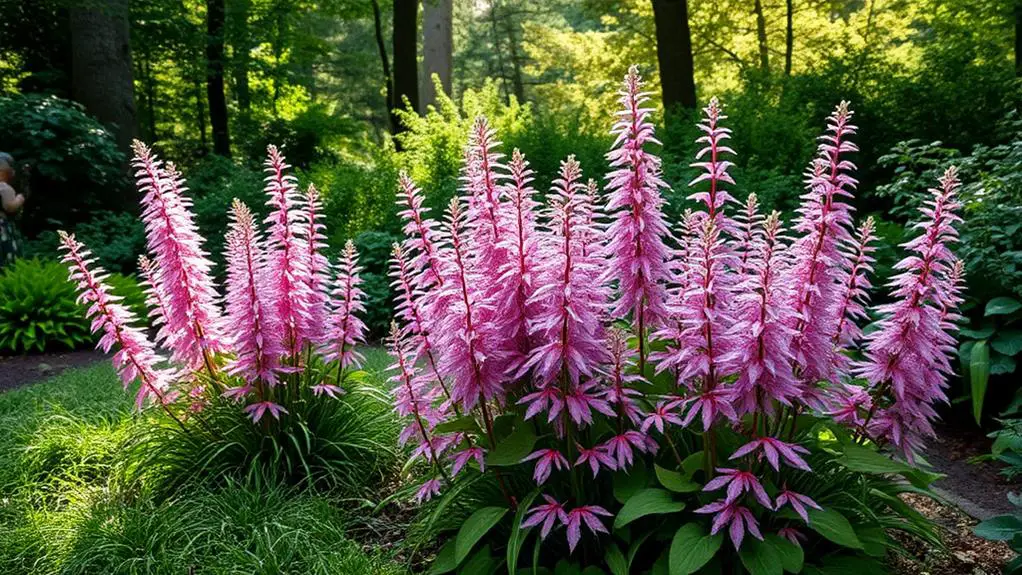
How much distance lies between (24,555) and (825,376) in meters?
3.50

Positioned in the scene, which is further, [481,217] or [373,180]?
[373,180]

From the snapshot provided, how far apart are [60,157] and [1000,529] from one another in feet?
45.5

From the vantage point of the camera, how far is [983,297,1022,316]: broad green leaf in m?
4.72

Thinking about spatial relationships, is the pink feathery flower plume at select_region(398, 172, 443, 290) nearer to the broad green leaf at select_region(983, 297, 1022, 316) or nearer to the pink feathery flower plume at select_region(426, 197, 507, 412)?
the pink feathery flower plume at select_region(426, 197, 507, 412)

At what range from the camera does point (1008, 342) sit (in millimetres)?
4820

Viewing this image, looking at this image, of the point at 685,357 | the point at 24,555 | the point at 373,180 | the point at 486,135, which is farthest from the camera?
the point at 373,180

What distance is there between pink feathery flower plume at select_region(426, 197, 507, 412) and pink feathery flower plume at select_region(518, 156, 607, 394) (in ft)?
0.50

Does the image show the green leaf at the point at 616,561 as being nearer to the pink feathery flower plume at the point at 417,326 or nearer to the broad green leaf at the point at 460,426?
the broad green leaf at the point at 460,426

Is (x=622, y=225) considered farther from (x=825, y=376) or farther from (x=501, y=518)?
(x=501, y=518)

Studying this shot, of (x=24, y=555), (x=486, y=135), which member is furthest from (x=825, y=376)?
(x=24, y=555)

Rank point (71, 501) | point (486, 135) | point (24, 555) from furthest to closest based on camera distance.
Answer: point (71, 501)
point (24, 555)
point (486, 135)

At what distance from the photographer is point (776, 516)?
2627mm

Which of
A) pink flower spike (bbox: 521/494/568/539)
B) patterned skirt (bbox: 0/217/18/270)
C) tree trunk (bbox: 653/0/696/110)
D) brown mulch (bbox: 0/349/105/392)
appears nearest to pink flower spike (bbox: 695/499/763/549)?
pink flower spike (bbox: 521/494/568/539)

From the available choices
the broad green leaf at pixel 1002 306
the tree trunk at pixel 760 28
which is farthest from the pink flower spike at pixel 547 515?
the tree trunk at pixel 760 28
